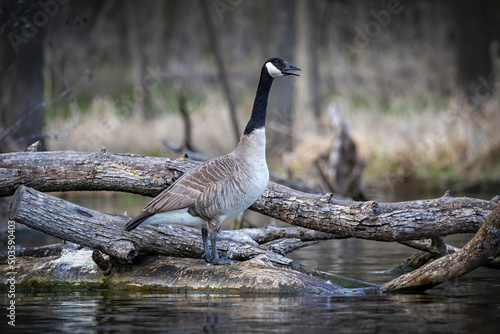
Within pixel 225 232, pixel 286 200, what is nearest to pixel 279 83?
pixel 225 232

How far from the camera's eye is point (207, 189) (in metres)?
7.72

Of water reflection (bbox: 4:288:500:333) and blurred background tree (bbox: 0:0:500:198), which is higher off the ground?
blurred background tree (bbox: 0:0:500:198)

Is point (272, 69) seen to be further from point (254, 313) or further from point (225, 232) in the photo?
point (254, 313)

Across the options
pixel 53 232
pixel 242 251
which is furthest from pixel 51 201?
pixel 242 251

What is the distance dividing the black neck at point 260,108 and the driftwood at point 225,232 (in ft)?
2.51

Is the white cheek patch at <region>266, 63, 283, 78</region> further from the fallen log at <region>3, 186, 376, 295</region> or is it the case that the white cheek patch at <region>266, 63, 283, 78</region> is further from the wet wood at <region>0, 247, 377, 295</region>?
the wet wood at <region>0, 247, 377, 295</region>

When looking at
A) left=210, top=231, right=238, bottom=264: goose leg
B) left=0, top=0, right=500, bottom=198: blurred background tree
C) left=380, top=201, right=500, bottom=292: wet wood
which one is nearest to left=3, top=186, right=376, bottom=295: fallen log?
left=210, top=231, right=238, bottom=264: goose leg

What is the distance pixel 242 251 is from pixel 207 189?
1048 mm

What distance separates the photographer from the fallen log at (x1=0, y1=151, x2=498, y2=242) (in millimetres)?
7934

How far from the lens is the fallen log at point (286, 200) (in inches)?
312

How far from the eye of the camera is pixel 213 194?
25.3 feet

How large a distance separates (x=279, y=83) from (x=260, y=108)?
15.3m

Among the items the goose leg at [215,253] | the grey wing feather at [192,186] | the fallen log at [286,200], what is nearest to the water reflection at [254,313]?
the goose leg at [215,253]

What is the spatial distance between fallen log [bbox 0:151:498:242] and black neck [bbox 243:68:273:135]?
30.4 inches
